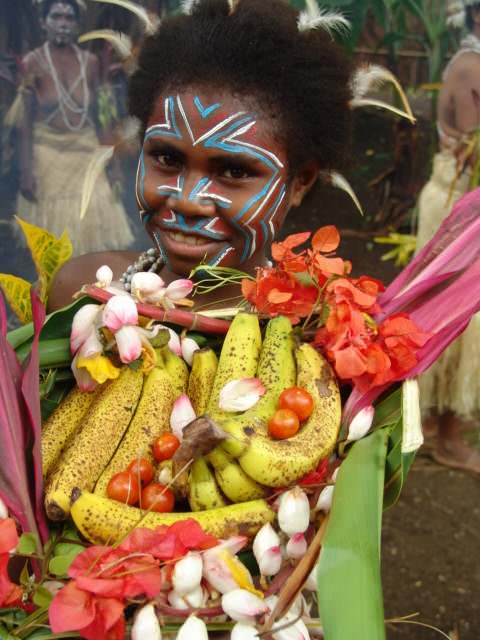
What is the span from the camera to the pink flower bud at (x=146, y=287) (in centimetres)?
143

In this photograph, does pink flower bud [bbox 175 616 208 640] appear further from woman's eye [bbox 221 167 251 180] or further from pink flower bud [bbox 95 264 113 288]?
woman's eye [bbox 221 167 251 180]

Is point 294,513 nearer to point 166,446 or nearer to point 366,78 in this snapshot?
point 166,446

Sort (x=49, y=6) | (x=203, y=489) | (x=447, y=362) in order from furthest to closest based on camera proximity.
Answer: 1. (x=447, y=362)
2. (x=49, y=6)
3. (x=203, y=489)

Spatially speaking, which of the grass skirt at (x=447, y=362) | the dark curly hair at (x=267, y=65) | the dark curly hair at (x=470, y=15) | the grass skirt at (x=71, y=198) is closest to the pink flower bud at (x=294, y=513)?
the dark curly hair at (x=267, y=65)

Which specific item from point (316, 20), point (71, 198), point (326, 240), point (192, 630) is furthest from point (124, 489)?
point (71, 198)

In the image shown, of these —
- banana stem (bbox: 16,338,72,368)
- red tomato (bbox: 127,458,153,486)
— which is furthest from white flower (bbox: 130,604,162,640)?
banana stem (bbox: 16,338,72,368)

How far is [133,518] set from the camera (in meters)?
1.21

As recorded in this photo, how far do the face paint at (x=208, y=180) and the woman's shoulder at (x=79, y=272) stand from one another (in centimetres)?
38

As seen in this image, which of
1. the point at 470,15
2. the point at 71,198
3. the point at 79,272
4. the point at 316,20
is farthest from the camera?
the point at 470,15

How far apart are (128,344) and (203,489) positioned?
0.26m

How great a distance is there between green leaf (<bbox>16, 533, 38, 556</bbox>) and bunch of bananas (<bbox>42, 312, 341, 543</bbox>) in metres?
0.05

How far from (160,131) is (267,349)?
568 mm

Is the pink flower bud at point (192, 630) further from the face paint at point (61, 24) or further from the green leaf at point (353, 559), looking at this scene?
the face paint at point (61, 24)

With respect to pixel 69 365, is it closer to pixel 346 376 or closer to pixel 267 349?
pixel 267 349
